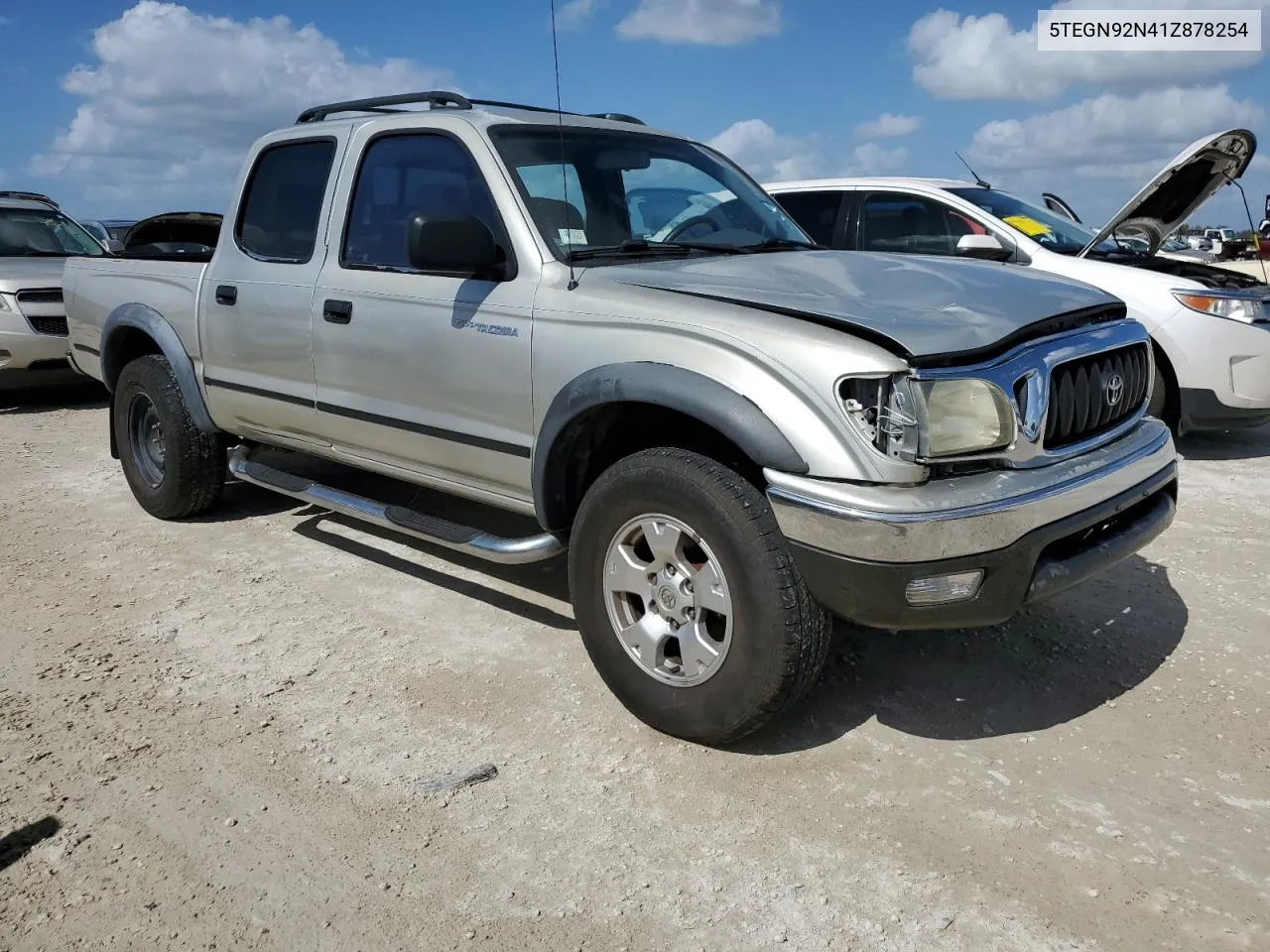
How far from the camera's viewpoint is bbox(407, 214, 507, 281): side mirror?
3271 mm

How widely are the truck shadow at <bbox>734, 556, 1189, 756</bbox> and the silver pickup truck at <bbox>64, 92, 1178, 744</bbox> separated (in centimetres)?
51

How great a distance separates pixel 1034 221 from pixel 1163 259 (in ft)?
2.79

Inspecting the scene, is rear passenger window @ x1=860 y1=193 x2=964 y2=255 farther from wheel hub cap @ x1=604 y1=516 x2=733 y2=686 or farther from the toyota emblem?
wheel hub cap @ x1=604 y1=516 x2=733 y2=686

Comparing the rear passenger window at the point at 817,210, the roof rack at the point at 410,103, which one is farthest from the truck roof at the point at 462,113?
the rear passenger window at the point at 817,210

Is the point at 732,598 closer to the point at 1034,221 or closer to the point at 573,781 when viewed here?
the point at 573,781

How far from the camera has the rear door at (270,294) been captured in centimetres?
431

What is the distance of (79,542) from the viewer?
520 centimetres

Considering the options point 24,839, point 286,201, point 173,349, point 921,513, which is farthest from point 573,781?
point 173,349

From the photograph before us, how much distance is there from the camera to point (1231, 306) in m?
6.27

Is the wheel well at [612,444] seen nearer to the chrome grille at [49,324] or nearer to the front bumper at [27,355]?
the front bumper at [27,355]

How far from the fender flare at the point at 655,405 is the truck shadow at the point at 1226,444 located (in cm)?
504

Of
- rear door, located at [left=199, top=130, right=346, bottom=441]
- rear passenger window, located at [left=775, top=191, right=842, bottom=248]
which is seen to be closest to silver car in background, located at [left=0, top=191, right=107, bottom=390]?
rear door, located at [left=199, top=130, right=346, bottom=441]

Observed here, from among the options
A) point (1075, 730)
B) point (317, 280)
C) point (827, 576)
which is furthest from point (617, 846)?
point (317, 280)

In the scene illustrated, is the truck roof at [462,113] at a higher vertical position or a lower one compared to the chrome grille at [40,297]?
higher
